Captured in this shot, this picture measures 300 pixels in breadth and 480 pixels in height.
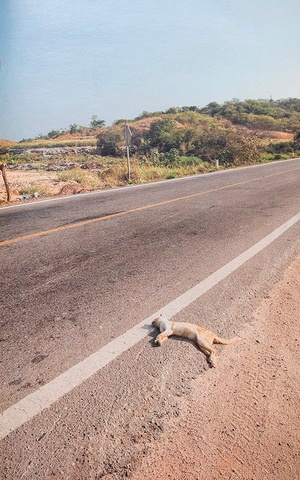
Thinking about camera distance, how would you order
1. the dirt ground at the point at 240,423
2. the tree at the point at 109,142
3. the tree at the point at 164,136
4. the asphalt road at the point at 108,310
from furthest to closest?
the tree at the point at 109,142, the tree at the point at 164,136, the asphalt road at the point at 108,310, the dirt ground at the point at 240,423

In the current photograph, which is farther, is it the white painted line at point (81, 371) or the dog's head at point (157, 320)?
the dog's head at point (157, 320)

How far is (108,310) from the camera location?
8.84 feet

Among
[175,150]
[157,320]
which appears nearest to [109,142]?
[175,150]

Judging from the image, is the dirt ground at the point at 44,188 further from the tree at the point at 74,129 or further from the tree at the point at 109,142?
the tree at the point at 74,129

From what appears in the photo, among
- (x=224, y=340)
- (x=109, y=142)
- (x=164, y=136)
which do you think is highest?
(x=164, y=136)

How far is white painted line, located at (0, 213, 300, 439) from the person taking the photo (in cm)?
165

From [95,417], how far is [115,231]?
12.3 feet

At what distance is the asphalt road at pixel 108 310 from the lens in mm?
1516


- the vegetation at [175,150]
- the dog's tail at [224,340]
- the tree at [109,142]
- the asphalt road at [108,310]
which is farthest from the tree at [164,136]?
the dog's tail at [224,340]

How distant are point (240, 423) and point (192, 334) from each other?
72 cm

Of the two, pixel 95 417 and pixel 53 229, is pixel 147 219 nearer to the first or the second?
pixel 53 229

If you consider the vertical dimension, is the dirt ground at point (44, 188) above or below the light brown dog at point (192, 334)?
below

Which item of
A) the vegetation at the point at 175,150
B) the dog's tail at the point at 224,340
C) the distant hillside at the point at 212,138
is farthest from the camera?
the distant hillside at the point at 212,138

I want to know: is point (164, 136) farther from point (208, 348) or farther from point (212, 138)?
point (208, 348)
